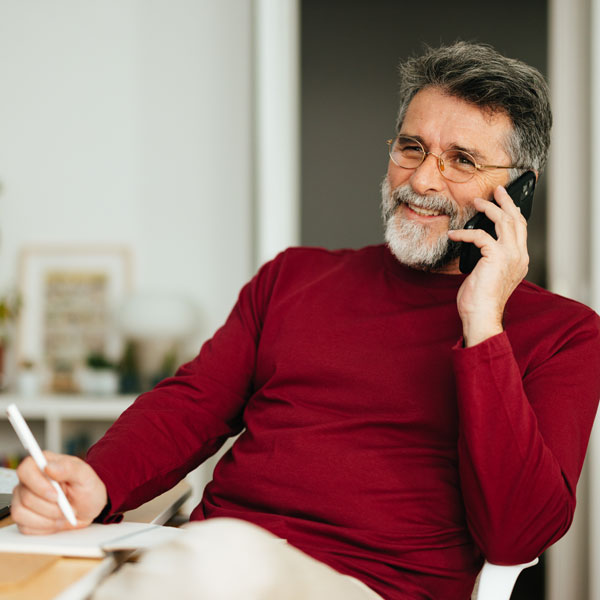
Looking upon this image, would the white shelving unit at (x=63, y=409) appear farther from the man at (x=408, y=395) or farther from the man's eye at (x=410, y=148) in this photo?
the man's eye at (x=410, y=148)

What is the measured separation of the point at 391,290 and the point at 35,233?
75.5 inches

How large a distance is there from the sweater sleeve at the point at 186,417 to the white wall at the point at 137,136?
1.35 metres

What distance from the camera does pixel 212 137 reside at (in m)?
2.72

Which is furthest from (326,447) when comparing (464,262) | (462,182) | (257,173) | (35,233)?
(35,233)

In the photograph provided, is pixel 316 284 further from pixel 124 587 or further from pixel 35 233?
pixel 35 233

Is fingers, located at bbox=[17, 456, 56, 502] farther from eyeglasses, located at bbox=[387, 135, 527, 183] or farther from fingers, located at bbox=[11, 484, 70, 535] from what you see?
eyeglasses, located at bbox=[387, 135, 527, 183]

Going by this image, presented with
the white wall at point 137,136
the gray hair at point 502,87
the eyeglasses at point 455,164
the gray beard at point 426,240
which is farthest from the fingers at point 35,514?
the white wall at point 137,136

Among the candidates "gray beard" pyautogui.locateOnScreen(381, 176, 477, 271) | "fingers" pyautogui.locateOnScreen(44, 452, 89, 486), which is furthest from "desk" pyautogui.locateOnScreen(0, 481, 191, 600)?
"gray beard" pyautogui.locateOnScreen(381, 176, 477, 271)

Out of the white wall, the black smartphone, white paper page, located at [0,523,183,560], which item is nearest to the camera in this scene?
white paper page, located at [0,523,183,560]

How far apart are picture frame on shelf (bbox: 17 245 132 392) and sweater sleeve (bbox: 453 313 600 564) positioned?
1944mm

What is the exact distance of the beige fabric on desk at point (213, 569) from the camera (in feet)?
2.07

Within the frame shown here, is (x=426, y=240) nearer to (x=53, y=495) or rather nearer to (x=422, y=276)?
(x=422, y=276)

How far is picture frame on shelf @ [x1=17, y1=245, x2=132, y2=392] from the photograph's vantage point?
2744mm

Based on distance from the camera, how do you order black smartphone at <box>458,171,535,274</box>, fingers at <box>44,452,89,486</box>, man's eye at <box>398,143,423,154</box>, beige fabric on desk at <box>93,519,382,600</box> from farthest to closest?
man's eye at <box>398,143,423,154</box>, black smartphone at <box>458,171,535,274</box>, fingers at <box>44,452,89,486</box>, beige fabric on desk at <box>93,519,382,600</box>
